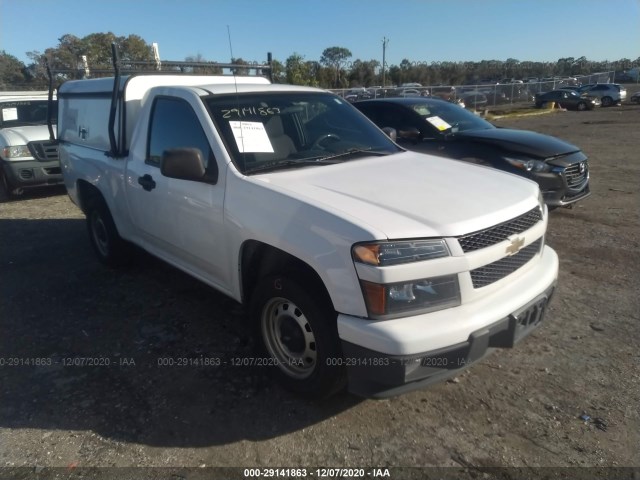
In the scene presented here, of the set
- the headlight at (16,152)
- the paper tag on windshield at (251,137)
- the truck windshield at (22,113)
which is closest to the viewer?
the paper tag on windshield at (251,137)

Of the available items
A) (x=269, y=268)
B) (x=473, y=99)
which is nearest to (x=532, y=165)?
(x=269, y=268)

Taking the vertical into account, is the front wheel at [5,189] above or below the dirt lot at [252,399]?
above

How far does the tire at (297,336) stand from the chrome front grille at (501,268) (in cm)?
79

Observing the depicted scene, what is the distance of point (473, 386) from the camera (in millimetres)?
3146

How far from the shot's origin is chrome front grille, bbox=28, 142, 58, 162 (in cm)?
892

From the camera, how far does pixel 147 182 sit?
404 centimetres

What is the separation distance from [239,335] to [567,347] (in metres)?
2.49

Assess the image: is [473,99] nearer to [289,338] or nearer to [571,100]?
[571,100]

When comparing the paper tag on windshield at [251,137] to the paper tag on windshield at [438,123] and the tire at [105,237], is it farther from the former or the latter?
the paper tag on windshield at [438,123]

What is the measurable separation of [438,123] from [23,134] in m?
7.54

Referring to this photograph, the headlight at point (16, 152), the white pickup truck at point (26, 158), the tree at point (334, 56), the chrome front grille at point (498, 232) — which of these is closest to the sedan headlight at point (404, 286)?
the chrome front grille at point (498, 232)

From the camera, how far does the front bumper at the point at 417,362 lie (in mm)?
2334

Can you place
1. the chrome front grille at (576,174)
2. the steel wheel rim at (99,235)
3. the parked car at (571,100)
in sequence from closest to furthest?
1. the steel wheel rim at (99,235)
2. the chrome front grille at (576,174)
3. the parked car at (571,100)

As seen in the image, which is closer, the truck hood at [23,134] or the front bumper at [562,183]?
the front bumper at [562,183]
